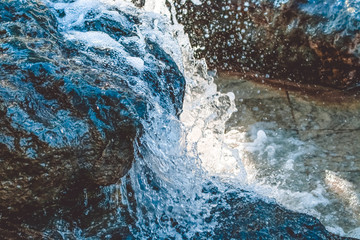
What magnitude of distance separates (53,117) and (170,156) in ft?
2.61

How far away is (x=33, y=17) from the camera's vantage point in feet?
6.19

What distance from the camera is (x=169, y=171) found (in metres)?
1.96

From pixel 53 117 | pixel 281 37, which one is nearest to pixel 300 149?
pixel 281 37

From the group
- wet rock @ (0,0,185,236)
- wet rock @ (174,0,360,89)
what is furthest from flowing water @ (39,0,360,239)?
wet rock @ (174,0,360,89)

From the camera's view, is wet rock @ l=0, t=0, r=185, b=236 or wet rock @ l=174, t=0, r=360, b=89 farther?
wet rock @ l=174, t=0, r=360, b=89

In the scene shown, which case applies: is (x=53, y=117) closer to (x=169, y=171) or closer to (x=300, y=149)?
(x=169, y=171)


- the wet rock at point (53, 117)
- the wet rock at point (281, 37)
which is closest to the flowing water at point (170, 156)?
the wet rock at point (53, 117)

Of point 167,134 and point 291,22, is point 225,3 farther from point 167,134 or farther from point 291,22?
point 167,134

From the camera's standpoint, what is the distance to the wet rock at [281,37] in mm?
3311

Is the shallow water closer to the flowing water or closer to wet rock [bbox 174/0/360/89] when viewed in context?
the flowing water

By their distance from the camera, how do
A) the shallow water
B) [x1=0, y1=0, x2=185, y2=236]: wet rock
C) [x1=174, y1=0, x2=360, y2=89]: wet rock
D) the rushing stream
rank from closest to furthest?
[x1=0, y1=0, x2=185, y2=236]: wet rock < the rushing stream < the shallow water < [x1=174, y1=0, x2=360, y2=89]: wet rock

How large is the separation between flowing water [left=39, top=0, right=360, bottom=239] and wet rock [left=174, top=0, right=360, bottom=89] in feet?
3.12

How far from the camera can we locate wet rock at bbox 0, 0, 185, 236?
4.12 feet

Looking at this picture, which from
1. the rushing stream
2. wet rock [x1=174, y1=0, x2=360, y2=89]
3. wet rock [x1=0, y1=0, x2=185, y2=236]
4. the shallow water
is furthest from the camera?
wet rock [x1=174, y1=0, x2=360, y2=89]
